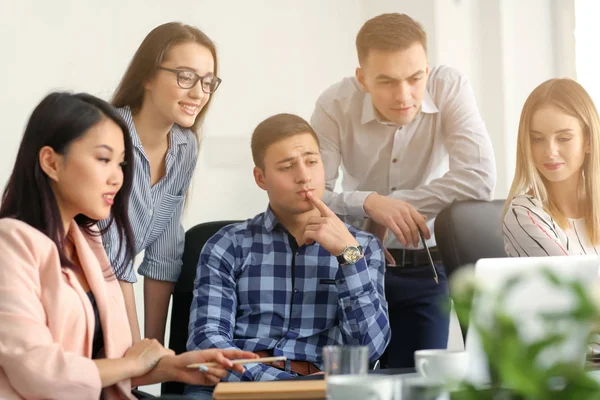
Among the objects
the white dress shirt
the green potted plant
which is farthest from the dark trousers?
the green potted plant

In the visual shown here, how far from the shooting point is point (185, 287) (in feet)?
7.72

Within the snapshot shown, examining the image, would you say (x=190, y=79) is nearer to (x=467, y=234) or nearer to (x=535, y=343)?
(x=467, y=234)

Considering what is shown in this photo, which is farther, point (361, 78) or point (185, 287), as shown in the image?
point (361, 78)

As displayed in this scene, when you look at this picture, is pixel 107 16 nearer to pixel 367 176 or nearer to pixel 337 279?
pixel 367 176

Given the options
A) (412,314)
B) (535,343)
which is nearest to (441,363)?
(535,343)

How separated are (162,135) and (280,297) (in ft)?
1.86

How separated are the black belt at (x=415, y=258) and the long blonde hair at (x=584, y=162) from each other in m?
0.29

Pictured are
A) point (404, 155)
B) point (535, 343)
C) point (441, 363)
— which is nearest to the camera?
point (535, 343)

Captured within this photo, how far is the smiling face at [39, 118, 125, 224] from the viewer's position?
1.67 m

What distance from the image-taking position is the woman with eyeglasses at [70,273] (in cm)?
144

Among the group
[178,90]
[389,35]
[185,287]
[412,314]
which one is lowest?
[412,314]

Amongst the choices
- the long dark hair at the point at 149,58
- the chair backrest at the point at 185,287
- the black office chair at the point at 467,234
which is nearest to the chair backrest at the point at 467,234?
the black office chair at the point at 467,234

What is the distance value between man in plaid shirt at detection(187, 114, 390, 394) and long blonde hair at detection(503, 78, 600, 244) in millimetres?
473

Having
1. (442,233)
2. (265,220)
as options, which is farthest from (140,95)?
(442,233)
